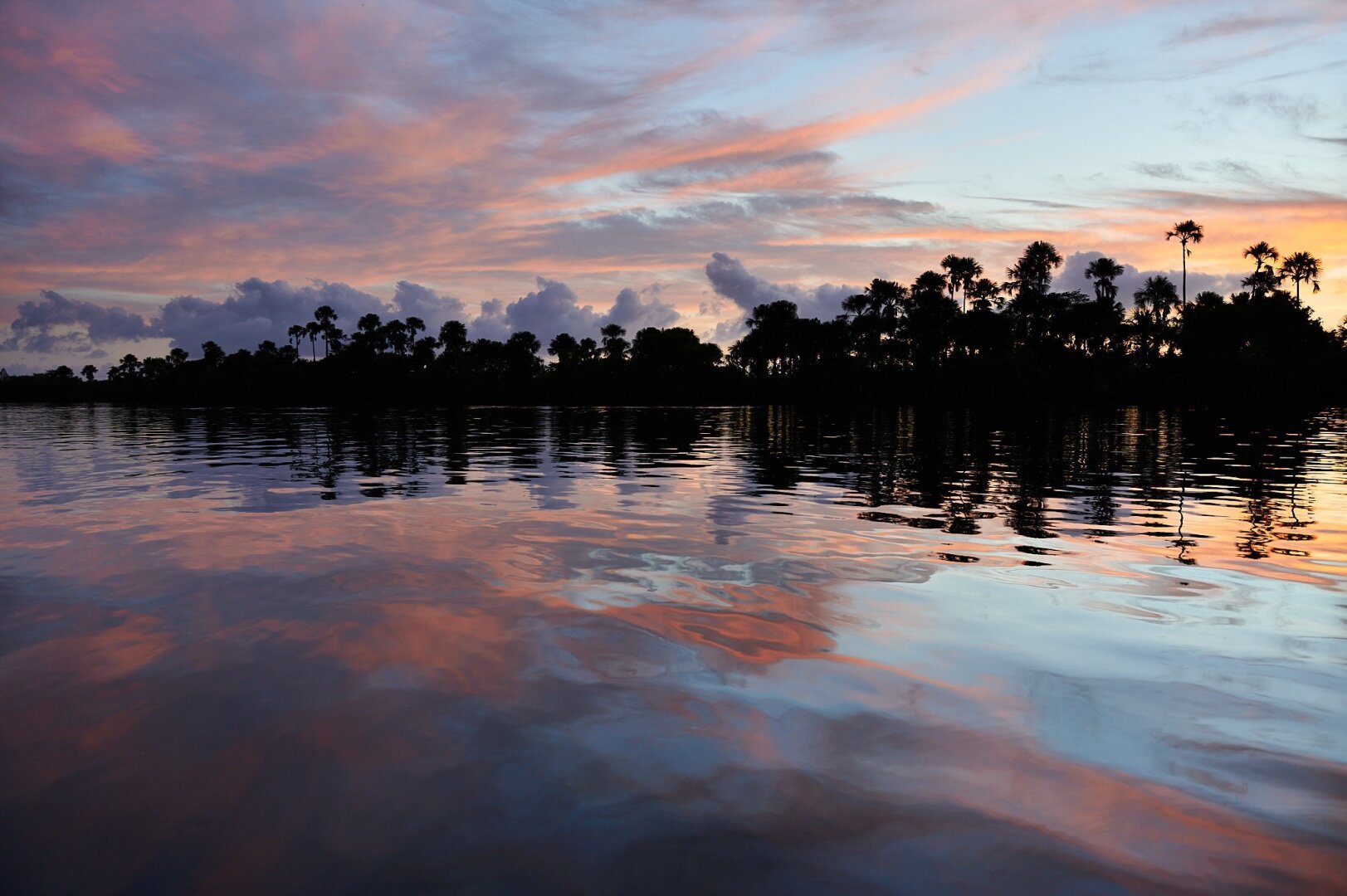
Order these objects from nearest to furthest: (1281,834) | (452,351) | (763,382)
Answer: (1281,834), (763,382), (452,351)

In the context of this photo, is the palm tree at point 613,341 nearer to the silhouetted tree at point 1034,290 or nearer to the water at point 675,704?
the silhouetted tree at point 1034,290

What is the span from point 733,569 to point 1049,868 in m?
6.95

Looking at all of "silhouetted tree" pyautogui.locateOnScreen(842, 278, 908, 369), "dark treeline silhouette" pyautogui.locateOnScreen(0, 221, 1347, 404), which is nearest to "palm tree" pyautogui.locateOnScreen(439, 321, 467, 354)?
"dark treeline silhouette" pyautogui.locateOnScreen(0, 221, 1347, 404)

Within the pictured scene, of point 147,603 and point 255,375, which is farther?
point 255,375

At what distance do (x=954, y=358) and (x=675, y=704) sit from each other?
128799 millimetres

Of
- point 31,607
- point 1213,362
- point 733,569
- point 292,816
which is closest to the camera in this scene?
point 292,816

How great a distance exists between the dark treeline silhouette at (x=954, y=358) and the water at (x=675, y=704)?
111 metres

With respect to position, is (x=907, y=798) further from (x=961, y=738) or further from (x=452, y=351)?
(x=452, y=351)

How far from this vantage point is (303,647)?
759cm

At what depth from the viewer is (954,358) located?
12506 centimetres

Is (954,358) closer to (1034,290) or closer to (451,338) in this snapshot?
(1034,290)

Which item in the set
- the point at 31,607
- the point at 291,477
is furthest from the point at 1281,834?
the point at 291,477

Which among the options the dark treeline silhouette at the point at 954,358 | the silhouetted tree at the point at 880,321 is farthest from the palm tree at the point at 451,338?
the silhouetted tree at the point at 880,321

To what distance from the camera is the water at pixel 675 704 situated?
13.6ft
